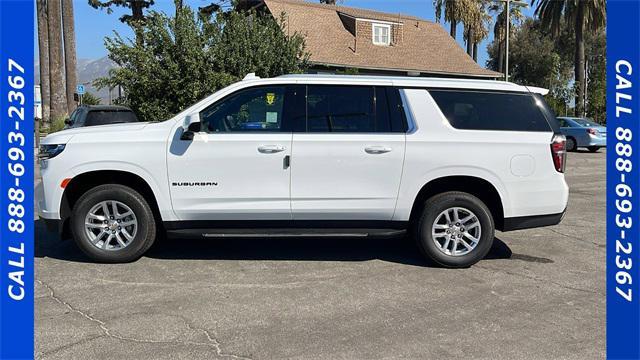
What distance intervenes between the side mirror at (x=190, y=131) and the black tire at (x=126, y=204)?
0.78 meters

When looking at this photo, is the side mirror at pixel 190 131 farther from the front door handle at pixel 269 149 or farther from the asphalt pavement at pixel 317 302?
the asphalt pavement at pixel 317 302

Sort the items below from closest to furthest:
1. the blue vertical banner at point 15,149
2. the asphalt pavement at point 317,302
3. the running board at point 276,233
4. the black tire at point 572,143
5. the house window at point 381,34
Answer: the blue vertical banner at point 15,149, the asphalt pavement at point 317,302, the running board at point 276,233, the black tire at point 572,143, the house window at point 381,34

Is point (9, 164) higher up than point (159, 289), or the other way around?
point (9, 164)

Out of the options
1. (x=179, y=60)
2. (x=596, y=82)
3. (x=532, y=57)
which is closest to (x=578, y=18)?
(x=596, y=82)

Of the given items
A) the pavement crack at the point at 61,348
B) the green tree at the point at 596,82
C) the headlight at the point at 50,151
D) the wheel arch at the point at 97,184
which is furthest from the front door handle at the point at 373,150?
the green tree at the point at 596,82

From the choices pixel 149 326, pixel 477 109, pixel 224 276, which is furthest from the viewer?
pixel 477 109

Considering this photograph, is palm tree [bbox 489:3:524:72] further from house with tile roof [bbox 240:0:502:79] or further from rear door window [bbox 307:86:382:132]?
rear door window [bbox 307:86:382:132]

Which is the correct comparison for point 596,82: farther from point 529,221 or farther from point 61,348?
point 61,348

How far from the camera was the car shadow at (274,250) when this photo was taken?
610cm

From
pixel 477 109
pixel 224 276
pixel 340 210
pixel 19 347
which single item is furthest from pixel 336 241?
pixel 19 347

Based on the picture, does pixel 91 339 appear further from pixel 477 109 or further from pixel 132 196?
pixel 477 109

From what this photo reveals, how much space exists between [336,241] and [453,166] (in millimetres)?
1983

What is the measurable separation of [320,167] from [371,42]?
25.3 meters

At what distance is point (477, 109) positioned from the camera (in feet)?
→ 18.9
